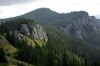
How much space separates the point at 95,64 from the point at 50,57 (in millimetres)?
33608

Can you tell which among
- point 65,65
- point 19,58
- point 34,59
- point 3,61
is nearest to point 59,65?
point 65,65

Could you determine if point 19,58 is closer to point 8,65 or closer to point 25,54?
point 25,54

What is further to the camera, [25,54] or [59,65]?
[59,65]

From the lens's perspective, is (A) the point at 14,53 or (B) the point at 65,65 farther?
(B) the point at 65,65

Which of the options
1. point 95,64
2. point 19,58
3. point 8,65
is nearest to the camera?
point 8,65

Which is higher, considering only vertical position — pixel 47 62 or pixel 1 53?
pixel 1 53

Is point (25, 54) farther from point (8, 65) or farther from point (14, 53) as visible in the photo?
point (8, 65)

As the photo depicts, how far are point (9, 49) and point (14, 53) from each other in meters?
14.2

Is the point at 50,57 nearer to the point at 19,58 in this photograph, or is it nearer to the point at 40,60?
the point at 40,60

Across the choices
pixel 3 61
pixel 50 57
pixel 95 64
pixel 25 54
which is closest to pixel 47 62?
pixel 50 57

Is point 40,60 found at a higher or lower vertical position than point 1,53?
lower

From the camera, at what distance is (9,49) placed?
194 m

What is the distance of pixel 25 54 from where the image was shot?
182 m

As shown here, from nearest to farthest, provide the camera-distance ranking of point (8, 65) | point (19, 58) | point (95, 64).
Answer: point (8, 65) < point (19, 58) < point (95, 64)
